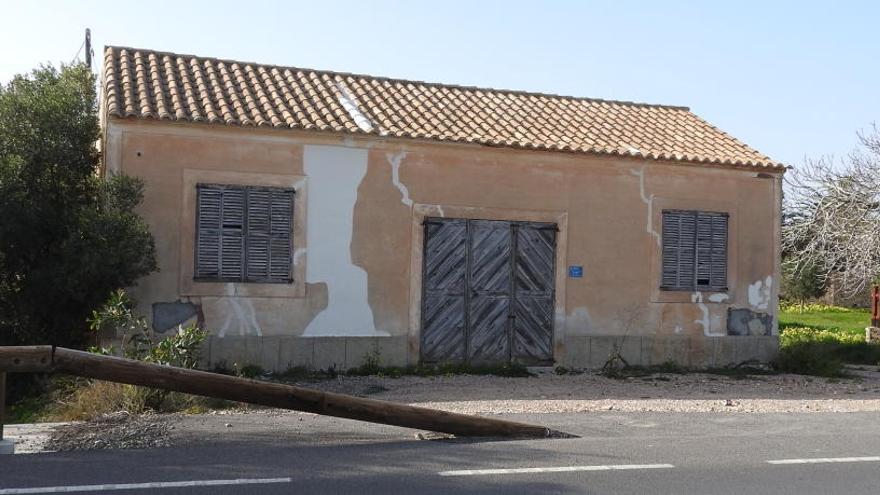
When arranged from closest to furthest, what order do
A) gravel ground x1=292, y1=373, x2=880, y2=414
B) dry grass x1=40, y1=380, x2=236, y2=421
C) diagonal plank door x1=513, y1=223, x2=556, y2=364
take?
dry grass x1=40, y1=380, x2=236, y2=421 < gravel ground x1=292, y1=373, x2=880, y2=414 < diagonal plank door x1=513, y1=223, x2=556, y2=364

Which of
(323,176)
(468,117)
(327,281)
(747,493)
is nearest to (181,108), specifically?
(323,176)

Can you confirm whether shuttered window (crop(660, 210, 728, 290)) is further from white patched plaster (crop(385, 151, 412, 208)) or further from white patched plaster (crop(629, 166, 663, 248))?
white patched plaster (crop(385, 151, 412, 208))

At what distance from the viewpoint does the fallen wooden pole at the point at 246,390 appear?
6.46 metres

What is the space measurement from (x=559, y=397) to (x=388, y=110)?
546 cm

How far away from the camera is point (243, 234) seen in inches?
487

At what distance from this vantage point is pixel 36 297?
11523 mm

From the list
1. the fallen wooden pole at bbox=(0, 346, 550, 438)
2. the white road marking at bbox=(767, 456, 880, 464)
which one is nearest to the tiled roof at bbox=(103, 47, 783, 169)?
the fallen wooden pole at bbox=(0, 346, 550, 438)

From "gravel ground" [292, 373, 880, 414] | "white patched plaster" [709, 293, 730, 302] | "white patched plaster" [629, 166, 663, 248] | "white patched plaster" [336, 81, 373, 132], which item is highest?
"white patched plaster" [336, 81, 373, 132]

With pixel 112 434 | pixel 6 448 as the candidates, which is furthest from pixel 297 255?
pixel 6 448

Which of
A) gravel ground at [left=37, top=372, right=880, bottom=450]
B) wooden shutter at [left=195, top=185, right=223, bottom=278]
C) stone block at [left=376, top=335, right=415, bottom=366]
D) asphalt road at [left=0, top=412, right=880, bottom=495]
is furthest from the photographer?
stone block at [left=376, top=335, right=415, bottom=366]

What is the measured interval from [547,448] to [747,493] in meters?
1.83

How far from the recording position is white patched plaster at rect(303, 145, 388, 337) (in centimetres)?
1268

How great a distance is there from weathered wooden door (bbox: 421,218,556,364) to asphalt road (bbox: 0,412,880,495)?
4677mm

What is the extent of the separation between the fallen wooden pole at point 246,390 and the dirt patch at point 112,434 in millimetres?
660
